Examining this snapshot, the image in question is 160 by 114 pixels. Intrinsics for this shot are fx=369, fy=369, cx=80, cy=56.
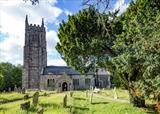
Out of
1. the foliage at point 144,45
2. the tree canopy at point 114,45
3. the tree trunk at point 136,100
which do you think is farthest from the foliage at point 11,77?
the foliage at point 144,45

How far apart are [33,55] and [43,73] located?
10.4 m

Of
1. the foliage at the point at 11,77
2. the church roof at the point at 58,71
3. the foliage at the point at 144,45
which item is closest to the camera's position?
the foliage at the point at 144,45

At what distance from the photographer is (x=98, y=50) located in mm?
37094

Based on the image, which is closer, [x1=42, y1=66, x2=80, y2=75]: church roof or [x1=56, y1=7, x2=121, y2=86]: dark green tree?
[x1=56, y1=7, x2=121, y2=86]: dark green tree

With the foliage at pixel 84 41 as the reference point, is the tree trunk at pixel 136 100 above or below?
below

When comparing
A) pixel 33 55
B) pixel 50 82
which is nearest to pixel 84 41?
pixel 50 82

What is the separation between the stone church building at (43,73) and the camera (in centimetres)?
9031

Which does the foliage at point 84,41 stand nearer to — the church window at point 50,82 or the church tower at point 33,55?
the church window at point 50,82

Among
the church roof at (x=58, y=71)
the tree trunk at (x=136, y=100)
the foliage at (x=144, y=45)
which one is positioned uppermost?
the church roof at (x=58, y=71)

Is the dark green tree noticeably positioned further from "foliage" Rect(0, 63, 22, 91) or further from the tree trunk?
"foliage" Rect(0, 63, 22, 91)

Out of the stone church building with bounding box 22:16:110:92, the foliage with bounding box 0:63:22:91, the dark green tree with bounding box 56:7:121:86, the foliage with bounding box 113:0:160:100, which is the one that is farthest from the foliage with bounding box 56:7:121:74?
the foliage with bounding box 0:63:22:91

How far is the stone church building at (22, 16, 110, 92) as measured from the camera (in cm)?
9031

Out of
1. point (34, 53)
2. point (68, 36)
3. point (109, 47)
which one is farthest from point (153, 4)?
point (34, 53)

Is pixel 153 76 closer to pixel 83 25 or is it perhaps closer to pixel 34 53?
pixel 83 25
